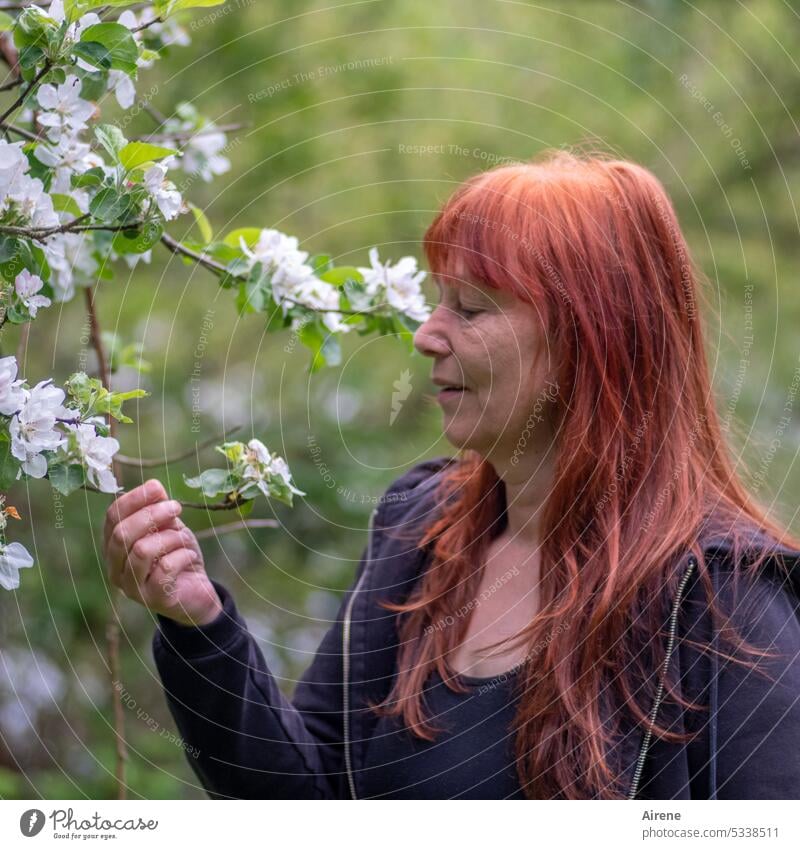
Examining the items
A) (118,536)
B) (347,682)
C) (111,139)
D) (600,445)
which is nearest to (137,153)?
(111,139)

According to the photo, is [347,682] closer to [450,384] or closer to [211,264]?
[450,384]

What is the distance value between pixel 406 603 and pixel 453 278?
1.42ft

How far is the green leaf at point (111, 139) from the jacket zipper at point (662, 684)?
2.27 ft

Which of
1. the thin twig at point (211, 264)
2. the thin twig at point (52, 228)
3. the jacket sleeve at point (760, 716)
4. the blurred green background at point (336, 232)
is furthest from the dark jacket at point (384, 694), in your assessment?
the blurred green background at point (336, 232)

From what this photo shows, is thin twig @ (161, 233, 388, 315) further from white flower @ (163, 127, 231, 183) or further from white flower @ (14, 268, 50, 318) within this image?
white flower @ (14, 268, 50, 318)

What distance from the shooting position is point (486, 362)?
1171 millimetres

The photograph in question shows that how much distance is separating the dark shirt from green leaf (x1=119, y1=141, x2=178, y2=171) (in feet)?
2.18

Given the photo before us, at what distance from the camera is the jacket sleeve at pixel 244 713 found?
1.17 meters

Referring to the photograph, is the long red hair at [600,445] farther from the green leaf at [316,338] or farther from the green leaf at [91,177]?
the green leaf at [91,177]

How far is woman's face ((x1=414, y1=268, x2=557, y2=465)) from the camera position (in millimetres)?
1170

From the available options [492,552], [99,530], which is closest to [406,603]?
[492,552]

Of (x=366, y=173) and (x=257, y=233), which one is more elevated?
(x=366, y=173)
